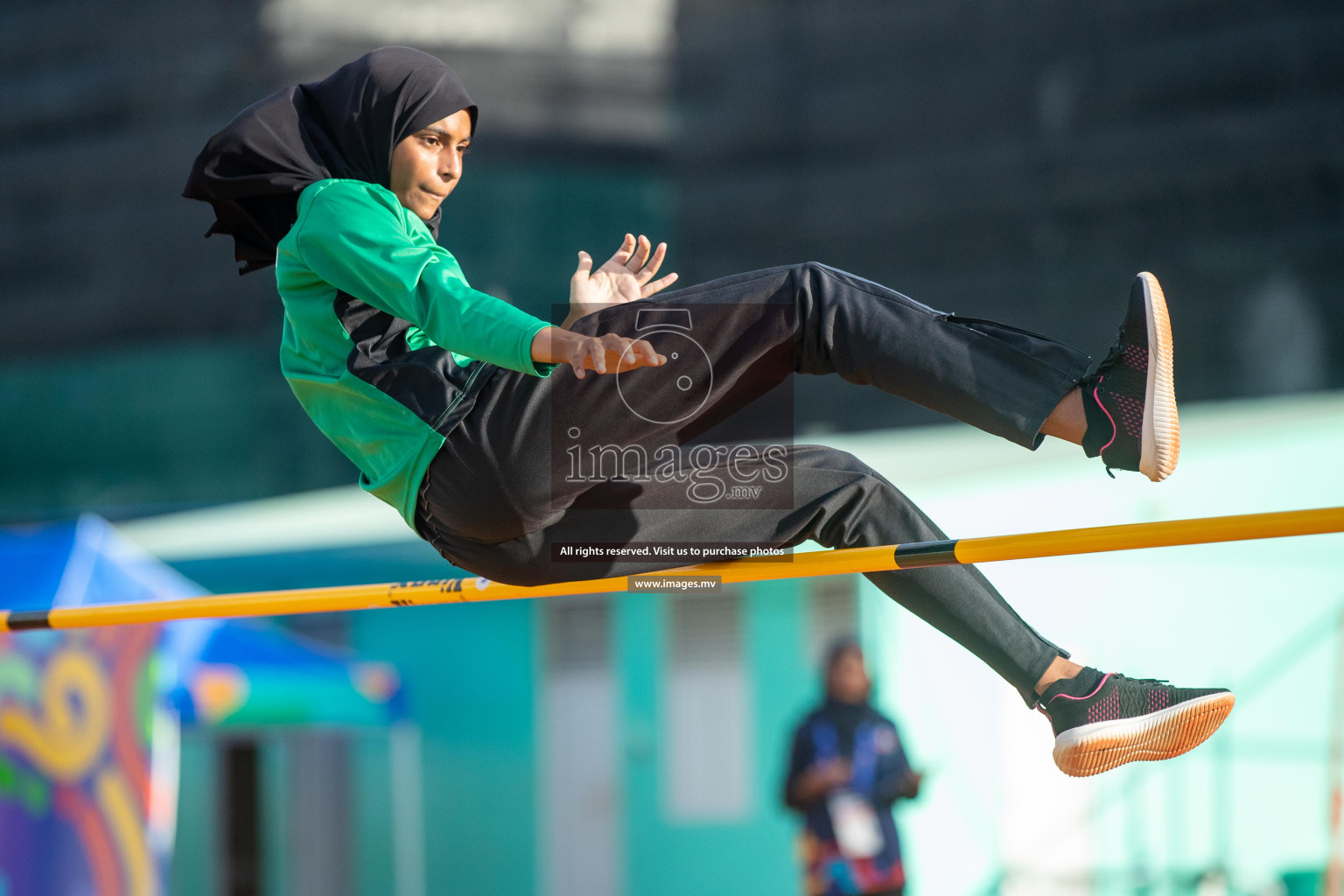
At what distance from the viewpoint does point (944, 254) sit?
32.5ft

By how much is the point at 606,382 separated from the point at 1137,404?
805 millimetres

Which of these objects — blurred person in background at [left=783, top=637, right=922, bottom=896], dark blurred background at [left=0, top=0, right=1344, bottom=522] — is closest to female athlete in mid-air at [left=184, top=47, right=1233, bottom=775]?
blurred person in background at [left=783, top=637, right=922, bottom=896]

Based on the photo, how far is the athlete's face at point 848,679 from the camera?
195 inches

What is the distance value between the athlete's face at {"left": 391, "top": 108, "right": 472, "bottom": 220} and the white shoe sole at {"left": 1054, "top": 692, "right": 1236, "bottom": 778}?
1.36 metres

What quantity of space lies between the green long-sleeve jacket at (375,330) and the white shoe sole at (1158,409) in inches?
34.7

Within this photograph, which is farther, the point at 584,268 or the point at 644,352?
the point at 584,268

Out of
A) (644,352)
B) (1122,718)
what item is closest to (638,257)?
(644,352)

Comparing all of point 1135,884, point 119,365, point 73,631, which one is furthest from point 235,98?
point 1135,884

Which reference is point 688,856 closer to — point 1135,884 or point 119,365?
point 1135,884

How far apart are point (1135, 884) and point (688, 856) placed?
243 centimetres

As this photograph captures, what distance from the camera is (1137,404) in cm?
204

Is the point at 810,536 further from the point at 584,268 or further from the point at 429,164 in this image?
the point at 429,164

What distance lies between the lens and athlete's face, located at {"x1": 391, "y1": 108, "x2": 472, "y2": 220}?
7.61 ft

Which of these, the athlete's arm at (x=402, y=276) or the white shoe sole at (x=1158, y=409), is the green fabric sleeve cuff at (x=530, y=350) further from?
the white shoe sole at (x=1158, y=409)
